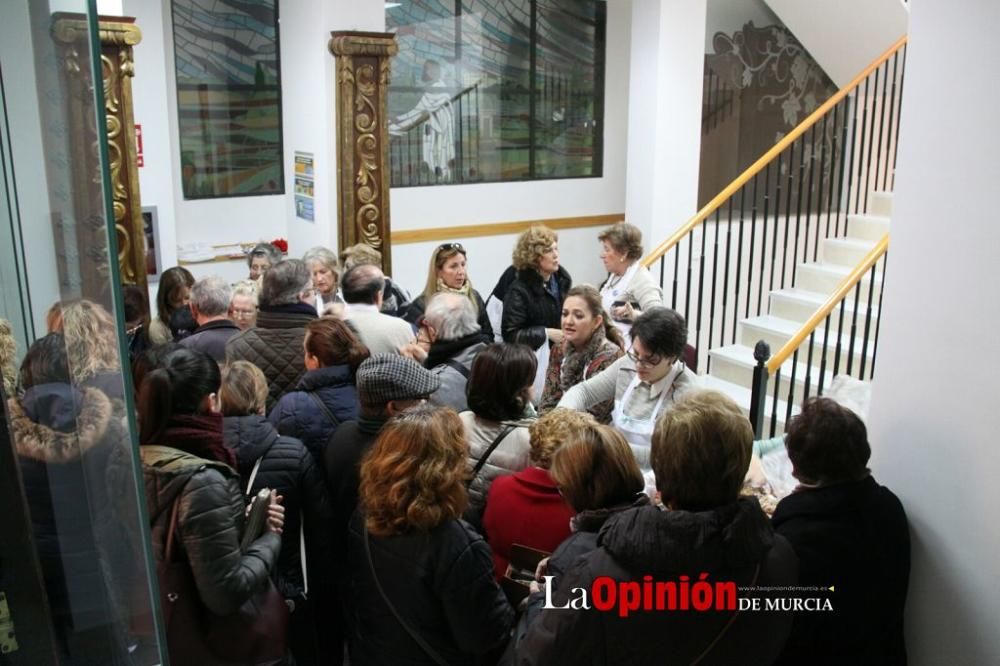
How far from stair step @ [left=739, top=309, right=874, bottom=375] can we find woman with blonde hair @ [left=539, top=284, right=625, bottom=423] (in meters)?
2.05

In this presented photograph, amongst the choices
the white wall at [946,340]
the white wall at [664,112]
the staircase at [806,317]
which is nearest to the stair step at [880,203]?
the staircase at [806,317]

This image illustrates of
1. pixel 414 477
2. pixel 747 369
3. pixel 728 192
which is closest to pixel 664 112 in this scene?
pixel 728 192

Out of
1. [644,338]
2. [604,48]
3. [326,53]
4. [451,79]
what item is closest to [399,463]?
[644,338]

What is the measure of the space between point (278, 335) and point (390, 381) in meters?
1.05

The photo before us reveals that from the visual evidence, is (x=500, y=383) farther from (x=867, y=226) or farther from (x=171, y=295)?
(x=867, y=226)

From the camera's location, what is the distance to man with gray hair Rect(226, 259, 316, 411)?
3.27 metres

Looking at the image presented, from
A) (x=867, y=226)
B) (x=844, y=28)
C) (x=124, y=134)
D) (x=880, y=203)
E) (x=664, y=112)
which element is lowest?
(x=867, y=226)

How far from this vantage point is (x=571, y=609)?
1.67m

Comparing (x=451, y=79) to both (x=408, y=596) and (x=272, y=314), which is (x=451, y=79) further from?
(x=408, y=596)

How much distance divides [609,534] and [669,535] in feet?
0.36

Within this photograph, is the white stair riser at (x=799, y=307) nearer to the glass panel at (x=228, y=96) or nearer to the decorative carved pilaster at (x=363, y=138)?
the decorative carved pilaster at (x=363, y=138)

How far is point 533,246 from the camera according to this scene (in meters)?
4.44

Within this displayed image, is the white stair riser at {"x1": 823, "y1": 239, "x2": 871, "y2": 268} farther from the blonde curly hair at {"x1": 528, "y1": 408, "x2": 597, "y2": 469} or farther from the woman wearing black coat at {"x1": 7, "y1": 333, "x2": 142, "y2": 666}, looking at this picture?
the woman wearing black coat at {"x1": 7, "y1": 333, "x2": 142, "y2": 666}

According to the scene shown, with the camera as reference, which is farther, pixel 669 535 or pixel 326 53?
pixel 326 53
